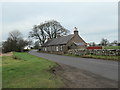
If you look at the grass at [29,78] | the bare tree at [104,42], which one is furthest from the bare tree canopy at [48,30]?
the grass at [29,78]

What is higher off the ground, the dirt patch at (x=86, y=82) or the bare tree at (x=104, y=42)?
the bare tree at (x=104, y=42)

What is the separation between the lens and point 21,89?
455cm

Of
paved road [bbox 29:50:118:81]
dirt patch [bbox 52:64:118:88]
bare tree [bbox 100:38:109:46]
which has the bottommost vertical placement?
paved road [bbox 29:50:118:81]

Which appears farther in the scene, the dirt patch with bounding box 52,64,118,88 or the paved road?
the paved road

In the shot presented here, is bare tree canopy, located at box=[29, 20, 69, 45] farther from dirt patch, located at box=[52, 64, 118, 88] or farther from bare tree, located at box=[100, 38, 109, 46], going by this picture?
dirt patch, located at box=[52, 64, 118, 88]

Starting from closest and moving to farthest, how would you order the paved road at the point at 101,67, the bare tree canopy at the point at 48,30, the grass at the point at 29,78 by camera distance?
the grass at the point at 29,78 → the paved road at the point at 101,67 → the bare tree canopy at the point at 48,30

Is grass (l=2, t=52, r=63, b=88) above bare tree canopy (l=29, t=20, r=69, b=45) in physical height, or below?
below

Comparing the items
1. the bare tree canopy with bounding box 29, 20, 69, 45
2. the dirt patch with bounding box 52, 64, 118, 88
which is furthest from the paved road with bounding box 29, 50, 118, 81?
the bare tree canopy with bounding box 29, 20, 69, 45

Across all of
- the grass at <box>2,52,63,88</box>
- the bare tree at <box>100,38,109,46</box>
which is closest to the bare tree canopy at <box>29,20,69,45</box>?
the bare tree at <box>100,38,109,46</box>

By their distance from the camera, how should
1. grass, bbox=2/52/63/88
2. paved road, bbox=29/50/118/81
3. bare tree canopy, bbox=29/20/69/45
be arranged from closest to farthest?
grass, bbox=2/52/63/88
paved road, bbox=29/50/118/81
bare tree canopy, bbox=29/20/69/45

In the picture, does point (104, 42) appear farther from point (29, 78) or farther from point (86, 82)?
point (29, 78)

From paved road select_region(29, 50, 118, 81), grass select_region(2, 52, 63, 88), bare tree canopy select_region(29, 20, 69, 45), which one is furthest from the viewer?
bare tree canopy select_region(29, 20, 69, 45)

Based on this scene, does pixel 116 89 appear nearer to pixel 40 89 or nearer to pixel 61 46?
pixel 40 89

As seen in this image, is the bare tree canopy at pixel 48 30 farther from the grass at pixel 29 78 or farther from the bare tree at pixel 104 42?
the grass at pixel 29 78
